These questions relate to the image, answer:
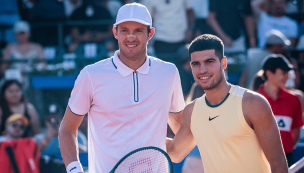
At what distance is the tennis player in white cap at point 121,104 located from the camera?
9.62ft

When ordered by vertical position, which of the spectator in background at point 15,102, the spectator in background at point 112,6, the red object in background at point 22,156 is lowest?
the red object in background at point 22,156

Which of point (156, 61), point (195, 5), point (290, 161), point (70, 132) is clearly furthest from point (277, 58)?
point (195, 5)

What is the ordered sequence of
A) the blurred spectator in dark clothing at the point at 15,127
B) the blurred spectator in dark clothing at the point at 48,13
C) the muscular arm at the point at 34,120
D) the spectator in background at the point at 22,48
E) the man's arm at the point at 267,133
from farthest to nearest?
1. the blurred spectator in dark clothing at the point at 48,13
2. the spectator in background at the point at 22,48
3. the muscular arm at the point at 34,120
4. the blurred spectator in dark clothing at the point at 15,127
5. the man's arm at the point at 267,133

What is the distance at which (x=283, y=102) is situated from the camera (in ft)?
16.0

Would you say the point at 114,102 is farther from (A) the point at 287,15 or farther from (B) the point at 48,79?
(A) the point at 287,15

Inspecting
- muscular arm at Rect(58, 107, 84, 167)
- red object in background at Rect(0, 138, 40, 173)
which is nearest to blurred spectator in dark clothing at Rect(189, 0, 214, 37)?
red object in background at Rect(0, 138, 40, 173)

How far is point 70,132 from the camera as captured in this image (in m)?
2.96

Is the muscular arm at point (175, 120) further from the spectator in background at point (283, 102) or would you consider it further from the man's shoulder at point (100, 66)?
the spectator in background at point (283, 102)

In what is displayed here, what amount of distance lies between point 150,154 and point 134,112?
15.4 inches

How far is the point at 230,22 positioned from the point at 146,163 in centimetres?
559

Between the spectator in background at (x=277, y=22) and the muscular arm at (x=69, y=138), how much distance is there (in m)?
5.58

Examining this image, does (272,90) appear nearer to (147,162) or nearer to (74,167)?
(147,162)

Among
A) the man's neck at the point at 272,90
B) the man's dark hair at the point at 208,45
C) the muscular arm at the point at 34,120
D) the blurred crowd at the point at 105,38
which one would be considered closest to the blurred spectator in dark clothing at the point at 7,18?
the blurred crowd at the point at 105,38

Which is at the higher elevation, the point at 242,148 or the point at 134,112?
the point at 134,112
